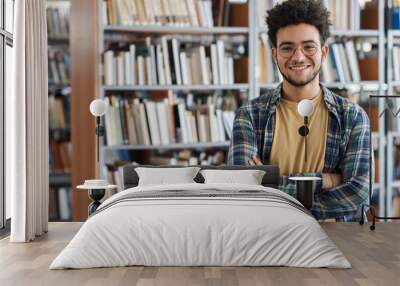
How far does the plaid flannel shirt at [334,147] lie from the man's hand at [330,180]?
0.04 meters

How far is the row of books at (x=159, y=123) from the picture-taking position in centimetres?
646

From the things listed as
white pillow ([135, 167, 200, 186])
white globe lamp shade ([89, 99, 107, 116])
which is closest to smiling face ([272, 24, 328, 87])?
white pillow ([135, 167, 200, 186])

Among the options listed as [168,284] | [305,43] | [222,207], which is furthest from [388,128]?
[168,284]

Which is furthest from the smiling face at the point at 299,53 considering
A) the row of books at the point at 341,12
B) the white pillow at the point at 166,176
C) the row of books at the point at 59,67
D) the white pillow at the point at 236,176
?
the row of books at the point at 59,67

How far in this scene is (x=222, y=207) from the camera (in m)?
4.32

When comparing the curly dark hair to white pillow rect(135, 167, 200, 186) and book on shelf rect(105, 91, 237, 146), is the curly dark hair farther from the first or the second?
white pillow rect(135, 167, 200, 186)

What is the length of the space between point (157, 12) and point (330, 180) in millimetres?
2221

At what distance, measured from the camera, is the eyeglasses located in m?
6.34

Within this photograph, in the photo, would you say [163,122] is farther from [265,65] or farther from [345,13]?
[345,13]

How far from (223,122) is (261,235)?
2.48 m

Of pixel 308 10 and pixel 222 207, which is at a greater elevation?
pixel 308 10

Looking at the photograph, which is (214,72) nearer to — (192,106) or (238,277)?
(192,106)

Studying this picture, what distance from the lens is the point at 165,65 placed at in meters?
6.48

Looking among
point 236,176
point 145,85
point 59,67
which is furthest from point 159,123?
point 59,67
